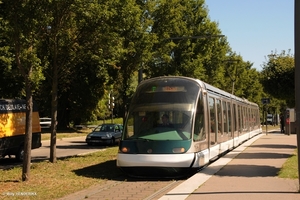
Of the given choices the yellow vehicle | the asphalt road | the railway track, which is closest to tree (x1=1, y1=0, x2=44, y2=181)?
the railway track

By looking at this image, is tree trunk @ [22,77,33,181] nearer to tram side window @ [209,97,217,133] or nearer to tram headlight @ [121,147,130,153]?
tram headlight @ [121,147,130,153]

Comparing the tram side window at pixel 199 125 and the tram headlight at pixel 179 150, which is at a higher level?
the tram side window at pixel 199 125

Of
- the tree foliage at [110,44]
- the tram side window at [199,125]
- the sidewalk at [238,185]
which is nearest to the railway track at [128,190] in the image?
the sidewalk at [238,185]

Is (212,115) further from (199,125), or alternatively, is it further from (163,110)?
(163,110)

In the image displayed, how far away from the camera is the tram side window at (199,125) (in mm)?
12837

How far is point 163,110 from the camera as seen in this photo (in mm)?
12891

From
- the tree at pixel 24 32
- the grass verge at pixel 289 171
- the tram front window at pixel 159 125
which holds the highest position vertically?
the tree at pixel 24 32

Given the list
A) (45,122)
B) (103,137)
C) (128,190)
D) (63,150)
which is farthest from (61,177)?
(45,122)

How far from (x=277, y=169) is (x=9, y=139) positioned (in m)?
10.3

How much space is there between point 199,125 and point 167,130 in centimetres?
113

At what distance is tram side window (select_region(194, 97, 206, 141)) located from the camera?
42.1ft

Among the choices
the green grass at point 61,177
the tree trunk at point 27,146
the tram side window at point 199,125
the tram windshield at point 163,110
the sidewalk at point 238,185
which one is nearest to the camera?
the sidewalk at point 238,185

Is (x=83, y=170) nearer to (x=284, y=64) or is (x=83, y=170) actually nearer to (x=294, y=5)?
(x=294, y=5)

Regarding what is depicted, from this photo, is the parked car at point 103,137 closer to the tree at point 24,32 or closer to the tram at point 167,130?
the tram at point 167,130
